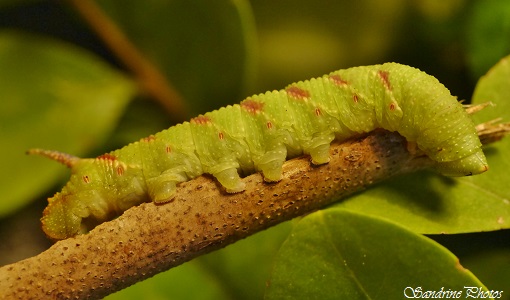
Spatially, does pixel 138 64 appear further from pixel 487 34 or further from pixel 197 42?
pixel 487 34

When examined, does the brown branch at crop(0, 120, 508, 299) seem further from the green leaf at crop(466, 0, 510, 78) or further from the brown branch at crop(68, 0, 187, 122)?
the brown branch at crop(68, 0, 187, 122)

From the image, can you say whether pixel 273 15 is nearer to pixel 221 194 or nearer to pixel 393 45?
pixel 393 45

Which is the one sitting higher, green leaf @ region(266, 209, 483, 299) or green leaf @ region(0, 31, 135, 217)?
green leaf @ region(0, 31, 135, 217)

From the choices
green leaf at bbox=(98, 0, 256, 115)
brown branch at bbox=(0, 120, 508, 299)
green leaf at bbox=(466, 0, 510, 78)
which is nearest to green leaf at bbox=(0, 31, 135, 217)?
green leaf at bbox=(98, 0, 256, 115)

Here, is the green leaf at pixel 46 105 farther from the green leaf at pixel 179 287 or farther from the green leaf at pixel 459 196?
the green leaf at pixel 459 196

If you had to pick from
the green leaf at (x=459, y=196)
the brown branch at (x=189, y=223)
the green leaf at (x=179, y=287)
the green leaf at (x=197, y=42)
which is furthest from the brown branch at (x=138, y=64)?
the green leaf at (x=459, y=196)

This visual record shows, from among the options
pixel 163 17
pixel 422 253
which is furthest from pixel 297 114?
pixel 163 17

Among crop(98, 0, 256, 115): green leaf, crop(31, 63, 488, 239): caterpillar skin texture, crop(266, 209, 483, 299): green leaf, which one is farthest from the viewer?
crop(98, 0, 256, 115): green leaf
